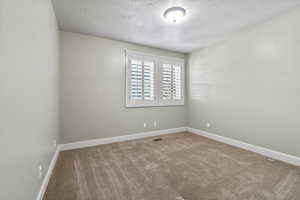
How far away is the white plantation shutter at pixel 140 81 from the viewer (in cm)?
359

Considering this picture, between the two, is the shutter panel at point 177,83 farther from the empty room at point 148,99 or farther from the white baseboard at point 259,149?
the white baseboard at point 259,149

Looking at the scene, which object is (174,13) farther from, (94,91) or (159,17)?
(94,91)

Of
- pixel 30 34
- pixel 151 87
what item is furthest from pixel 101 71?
pixel 30 34

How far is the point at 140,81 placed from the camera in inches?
145

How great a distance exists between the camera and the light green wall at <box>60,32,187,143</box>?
2953mm

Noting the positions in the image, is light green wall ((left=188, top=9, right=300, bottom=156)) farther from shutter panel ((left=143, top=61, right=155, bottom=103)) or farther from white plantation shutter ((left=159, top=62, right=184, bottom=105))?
shutter panel ((left=143, top=61, right=155, bottom=103))

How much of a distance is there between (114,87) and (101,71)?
507 mm

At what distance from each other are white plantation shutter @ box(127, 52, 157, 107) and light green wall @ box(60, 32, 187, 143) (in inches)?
7.4

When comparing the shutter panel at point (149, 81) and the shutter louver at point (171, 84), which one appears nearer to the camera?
the shutter panel at point (149, 81)

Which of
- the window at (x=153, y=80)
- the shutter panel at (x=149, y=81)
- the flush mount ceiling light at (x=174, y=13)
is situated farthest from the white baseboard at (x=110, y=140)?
the flush mount ceiling light at (x=174, y=13)

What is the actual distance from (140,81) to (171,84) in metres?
1.14

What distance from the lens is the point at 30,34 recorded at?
1237mm

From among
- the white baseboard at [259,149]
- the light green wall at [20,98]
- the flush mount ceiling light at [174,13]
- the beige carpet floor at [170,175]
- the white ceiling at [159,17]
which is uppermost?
the white ceiling at [159,17]

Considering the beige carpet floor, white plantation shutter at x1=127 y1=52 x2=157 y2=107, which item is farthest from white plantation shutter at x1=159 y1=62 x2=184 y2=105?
the beige carpet floor
